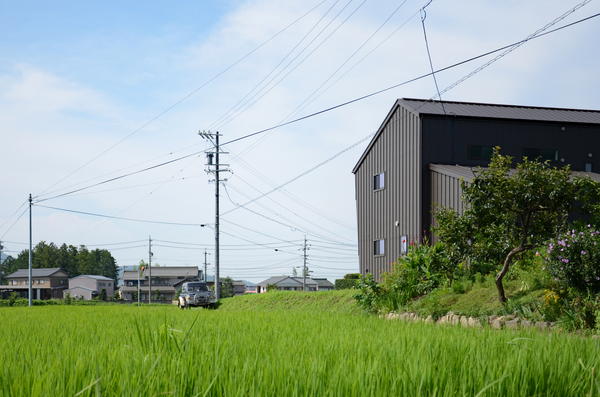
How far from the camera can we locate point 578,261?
389 inches

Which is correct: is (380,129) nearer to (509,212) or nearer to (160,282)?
(509,212)

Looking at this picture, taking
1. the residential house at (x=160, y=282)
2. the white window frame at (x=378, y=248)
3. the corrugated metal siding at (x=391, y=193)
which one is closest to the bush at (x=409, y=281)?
the corrugated metal siding at (x=391, y=193)

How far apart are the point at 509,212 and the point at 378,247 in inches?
514

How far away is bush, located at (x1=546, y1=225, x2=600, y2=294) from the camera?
9.69m

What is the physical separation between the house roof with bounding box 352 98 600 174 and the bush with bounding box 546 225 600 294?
1253cm

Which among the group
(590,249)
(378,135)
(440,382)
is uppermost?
(378,135)

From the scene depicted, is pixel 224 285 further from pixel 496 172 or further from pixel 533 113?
pixel 496 172

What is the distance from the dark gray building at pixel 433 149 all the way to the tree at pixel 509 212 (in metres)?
7.39

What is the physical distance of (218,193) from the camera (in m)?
39.2

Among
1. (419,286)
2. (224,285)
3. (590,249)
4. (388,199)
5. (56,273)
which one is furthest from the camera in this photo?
(56,273)

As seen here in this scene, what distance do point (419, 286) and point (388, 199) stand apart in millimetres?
8788

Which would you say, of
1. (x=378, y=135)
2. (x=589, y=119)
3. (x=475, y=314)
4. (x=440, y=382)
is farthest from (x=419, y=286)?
(x=589, y=119)

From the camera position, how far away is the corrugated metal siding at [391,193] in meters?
21.9

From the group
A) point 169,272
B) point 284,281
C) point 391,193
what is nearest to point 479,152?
point 391,193
